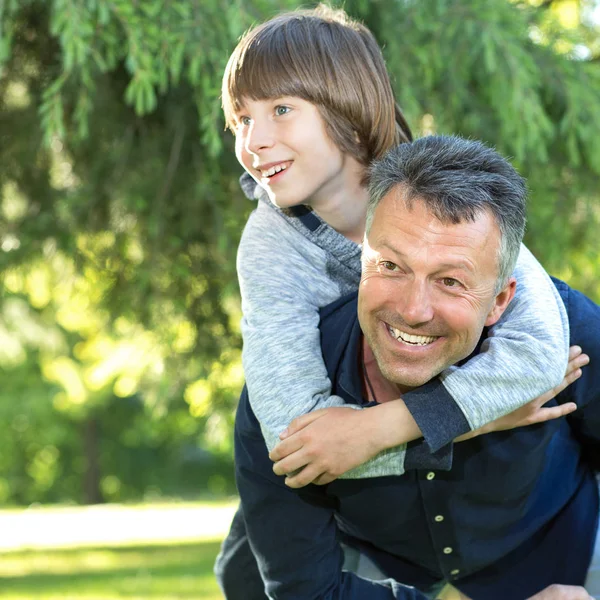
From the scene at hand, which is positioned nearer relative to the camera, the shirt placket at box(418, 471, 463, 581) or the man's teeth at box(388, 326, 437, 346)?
the man's teeth at box(388, 326, 437, 346)

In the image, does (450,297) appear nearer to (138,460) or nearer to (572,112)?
(572,112)

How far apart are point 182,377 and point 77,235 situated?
3.11 ft

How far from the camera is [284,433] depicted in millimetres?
2318

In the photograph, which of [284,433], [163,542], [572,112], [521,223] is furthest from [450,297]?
[163,542]

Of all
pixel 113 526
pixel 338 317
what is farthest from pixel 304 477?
pixel 113 526

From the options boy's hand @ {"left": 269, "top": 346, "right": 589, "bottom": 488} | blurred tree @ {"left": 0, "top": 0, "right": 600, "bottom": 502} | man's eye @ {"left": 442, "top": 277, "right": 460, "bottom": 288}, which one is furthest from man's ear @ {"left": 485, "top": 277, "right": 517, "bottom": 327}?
blurred tree @ {"left": 0, "top": 0, "right": 600, "bottom": 502}

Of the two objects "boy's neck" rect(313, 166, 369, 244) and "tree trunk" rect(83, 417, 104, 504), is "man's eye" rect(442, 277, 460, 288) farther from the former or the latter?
"tree trunk" rect(83, 417, 104, 504)

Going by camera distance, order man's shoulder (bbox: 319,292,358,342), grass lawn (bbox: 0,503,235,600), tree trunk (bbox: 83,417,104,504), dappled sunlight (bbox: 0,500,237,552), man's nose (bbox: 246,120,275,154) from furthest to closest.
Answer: tree trunk (bbox: 83,417,104,504) < dappled sunlight (bbox: 0,500,237,552) < grass lawn (bbox: 0,503,235,600) < man's nose (bbox: 246,120,275,154) < man's shoulder (bbox: 319,292,358,342)

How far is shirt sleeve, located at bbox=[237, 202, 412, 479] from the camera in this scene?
2.35 metres

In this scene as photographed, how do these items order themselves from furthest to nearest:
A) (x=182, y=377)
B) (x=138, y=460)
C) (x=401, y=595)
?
1. (x=138, y=460)
2. (x=182, y=377)
3. (x=401, y=595)

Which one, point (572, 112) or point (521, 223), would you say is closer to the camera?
point (521, 223)

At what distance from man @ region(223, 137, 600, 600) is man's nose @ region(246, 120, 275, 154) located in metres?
0.43

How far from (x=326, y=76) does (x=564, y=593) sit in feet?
4.99

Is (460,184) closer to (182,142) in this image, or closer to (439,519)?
(439,519)
